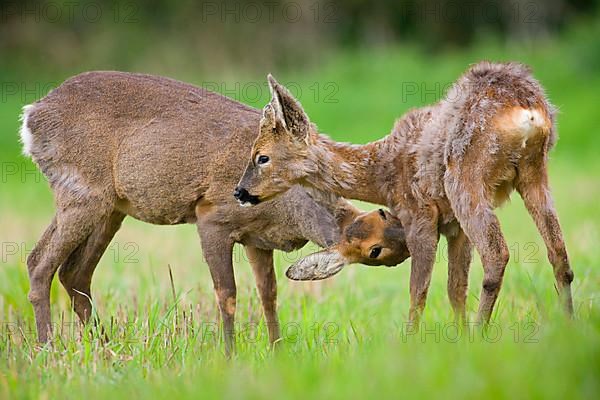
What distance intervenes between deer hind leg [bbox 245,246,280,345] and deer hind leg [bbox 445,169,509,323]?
183cm

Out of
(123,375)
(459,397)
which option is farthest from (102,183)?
(459,397)

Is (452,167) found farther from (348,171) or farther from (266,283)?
(266,283)

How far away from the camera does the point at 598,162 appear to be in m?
17.0

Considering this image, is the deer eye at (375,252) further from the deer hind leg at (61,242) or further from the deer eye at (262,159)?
the deer hind leg at (61,242)

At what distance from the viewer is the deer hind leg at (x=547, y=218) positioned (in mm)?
6395

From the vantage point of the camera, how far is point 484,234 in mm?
6344

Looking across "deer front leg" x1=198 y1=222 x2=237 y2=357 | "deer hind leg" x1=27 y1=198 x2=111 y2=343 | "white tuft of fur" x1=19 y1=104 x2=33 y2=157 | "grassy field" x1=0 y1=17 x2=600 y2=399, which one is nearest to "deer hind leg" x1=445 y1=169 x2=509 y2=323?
"grassy field" x1=0 y1=17 x2=600 y2=399

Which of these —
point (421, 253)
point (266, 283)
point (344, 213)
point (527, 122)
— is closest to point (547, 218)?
point (527, 122)

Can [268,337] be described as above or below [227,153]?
below

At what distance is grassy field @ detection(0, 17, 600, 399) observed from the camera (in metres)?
4.29

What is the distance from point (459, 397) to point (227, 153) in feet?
12.5

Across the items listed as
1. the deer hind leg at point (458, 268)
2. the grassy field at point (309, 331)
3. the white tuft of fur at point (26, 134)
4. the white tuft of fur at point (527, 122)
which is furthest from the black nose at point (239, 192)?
the white tuft of fur at point (527, 122)

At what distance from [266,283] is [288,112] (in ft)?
4.78

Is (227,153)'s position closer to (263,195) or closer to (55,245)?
(263,195)
